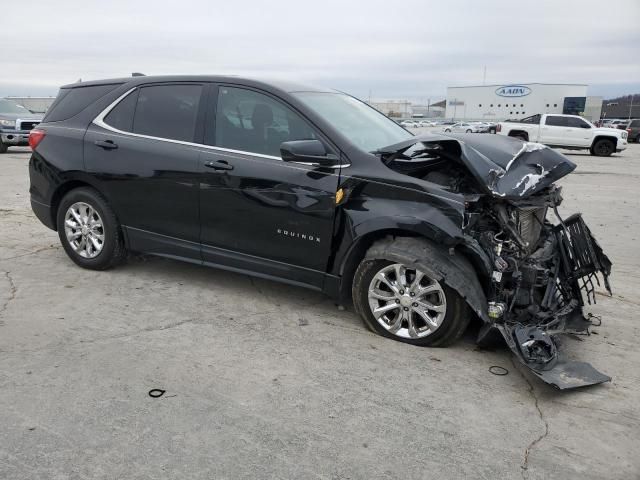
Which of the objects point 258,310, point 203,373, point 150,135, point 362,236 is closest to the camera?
point 203,373

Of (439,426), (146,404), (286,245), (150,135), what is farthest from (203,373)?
(150,135)

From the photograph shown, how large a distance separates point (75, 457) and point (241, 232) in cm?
213

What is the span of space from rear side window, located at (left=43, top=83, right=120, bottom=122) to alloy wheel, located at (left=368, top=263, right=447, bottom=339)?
10.3 ft

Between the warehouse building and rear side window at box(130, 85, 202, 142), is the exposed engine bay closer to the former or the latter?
rear side window at box(130, 85, 202, 142)

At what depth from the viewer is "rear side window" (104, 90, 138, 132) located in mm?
4891

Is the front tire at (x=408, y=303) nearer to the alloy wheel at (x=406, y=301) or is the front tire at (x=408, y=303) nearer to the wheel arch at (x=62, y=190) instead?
the alloy wheel at (x=406, y=301)

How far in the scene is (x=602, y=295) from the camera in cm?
495

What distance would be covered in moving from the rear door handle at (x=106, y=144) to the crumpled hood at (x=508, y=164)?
242 cm

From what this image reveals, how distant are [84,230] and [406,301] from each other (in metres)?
3.18

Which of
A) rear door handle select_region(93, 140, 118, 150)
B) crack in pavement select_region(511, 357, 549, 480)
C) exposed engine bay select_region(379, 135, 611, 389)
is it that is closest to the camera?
crack in pavement select_region(511, 357, 549, 480)

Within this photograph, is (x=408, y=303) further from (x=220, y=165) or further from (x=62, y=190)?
(x=62, y=190)

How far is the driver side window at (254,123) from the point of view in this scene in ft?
13.7

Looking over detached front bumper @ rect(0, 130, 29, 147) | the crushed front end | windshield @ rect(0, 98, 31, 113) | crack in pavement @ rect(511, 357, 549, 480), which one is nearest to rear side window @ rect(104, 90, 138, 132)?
the crushed front end

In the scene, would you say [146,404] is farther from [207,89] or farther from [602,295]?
[602,295]
